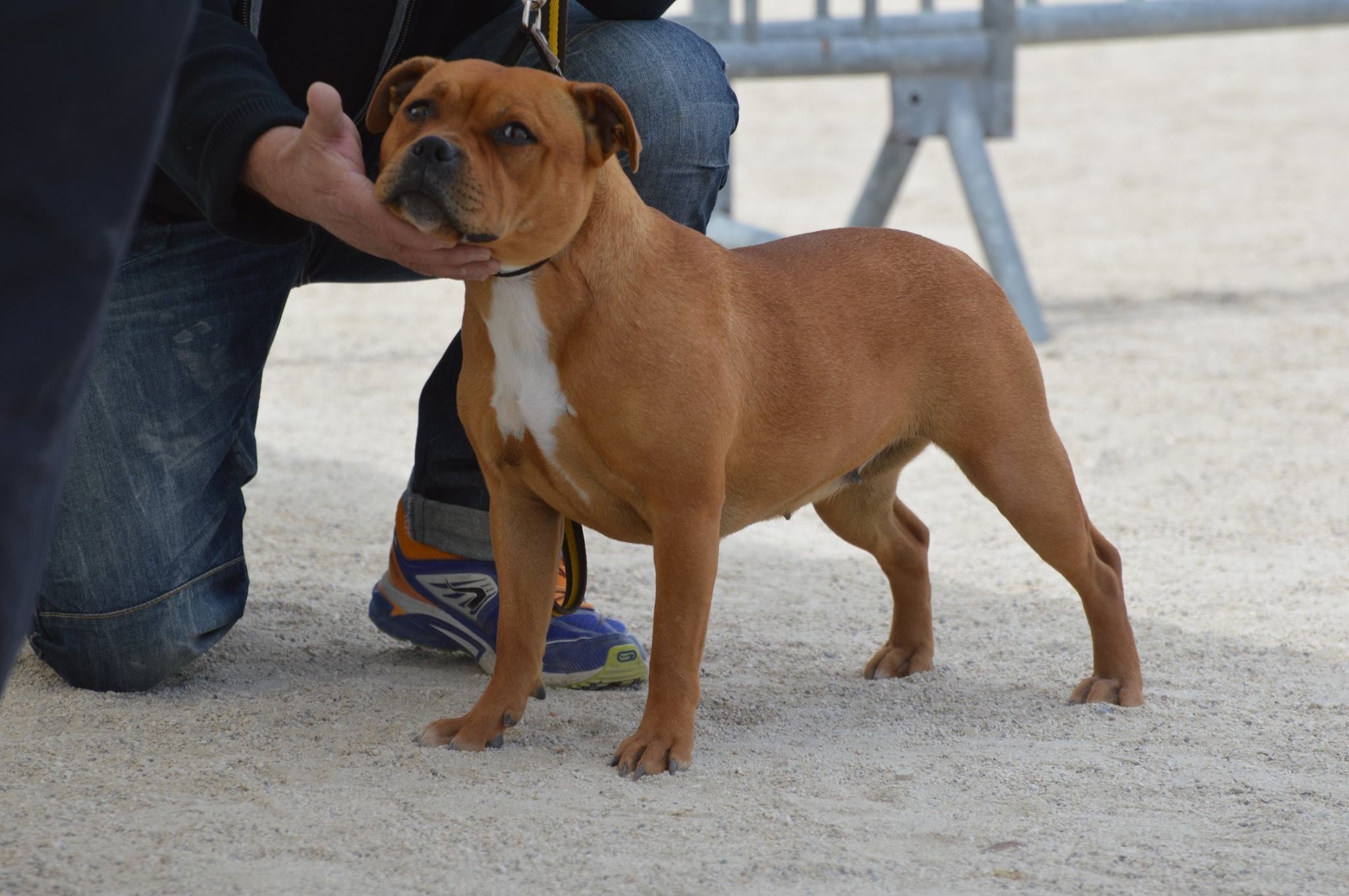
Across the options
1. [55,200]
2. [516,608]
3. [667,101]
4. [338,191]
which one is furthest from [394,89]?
[55,200]

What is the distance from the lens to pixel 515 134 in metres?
2.46

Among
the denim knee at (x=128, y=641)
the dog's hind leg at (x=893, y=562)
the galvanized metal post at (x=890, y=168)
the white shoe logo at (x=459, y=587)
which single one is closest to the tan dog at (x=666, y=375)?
A: the dog's hind leg at (x=893, y=562)

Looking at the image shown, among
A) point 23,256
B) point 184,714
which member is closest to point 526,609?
point 184,714

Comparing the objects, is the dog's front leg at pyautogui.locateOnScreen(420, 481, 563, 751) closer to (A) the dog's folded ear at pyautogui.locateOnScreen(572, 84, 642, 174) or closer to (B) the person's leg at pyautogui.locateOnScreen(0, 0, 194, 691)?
(A) the dog's folded ear at pyautogui.locateOnScreen(572, 84, 642, 174)

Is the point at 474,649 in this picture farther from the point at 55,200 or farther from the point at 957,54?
the point at 957,54

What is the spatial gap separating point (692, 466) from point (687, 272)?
367 millimetres

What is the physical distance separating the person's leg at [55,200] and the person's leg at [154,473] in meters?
1.57

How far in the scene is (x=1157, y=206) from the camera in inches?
431

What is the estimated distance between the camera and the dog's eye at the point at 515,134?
2.45m

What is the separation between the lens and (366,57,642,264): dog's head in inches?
93.7

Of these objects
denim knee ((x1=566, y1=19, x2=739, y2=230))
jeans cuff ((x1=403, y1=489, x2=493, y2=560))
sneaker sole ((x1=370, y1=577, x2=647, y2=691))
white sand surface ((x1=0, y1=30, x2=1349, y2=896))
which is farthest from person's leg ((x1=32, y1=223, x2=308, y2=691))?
denim knee ((x1=566, y1=19, x2=739, y2=230))

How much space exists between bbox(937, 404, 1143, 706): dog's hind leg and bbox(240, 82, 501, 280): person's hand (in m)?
1.15

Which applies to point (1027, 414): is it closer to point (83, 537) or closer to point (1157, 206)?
point (83, 537)

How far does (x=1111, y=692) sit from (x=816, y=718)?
0.64m
